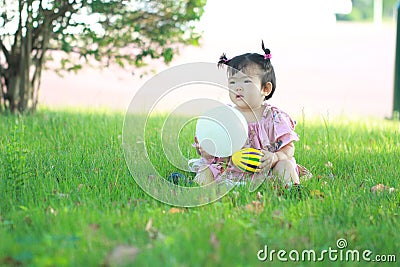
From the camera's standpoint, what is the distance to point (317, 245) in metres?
A: 2.51

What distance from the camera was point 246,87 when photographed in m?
3.64

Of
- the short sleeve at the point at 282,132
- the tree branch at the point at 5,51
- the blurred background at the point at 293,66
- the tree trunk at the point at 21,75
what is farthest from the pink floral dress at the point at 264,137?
the blurred background at the point at 293,66

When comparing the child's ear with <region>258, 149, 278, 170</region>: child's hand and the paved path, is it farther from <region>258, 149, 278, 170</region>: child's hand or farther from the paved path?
the paved path

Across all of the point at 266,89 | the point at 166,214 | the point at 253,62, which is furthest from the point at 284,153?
the point at 166,214

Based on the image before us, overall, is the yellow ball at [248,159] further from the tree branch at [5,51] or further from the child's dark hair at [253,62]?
the tree branch at [5,51]

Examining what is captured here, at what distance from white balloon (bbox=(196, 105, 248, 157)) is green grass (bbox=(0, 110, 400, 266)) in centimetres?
35

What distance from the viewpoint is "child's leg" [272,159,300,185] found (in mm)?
3518

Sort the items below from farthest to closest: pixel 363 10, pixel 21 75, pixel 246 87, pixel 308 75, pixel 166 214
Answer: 1. pixel 363 10
2. pixel 308 75
3. pixel 21 75
4. pixel 246 87
5. pixel 166 214

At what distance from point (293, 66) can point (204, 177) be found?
1409 centimetres

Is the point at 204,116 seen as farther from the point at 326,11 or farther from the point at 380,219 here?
the point at 326,11

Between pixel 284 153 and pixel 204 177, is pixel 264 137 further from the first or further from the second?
pixel 204 177

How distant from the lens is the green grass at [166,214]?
Answer: 2.18 meters

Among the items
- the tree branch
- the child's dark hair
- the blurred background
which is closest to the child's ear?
the child's dark hair

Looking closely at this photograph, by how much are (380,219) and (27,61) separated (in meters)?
4.50
